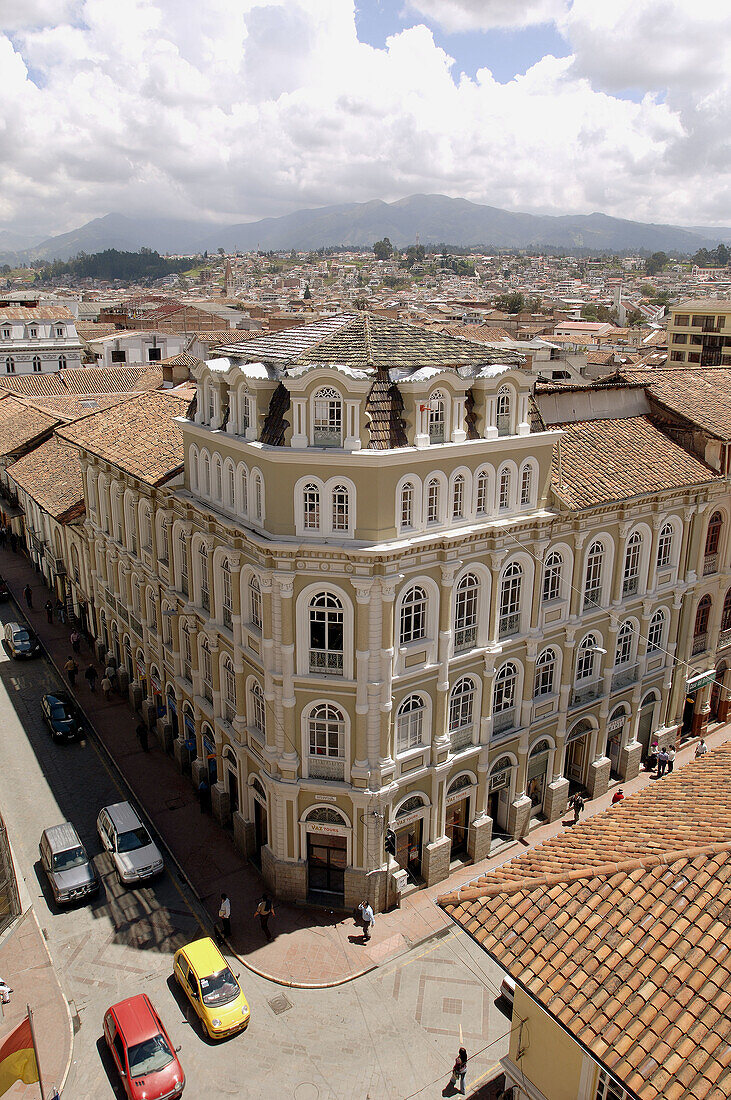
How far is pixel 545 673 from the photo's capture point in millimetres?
34938

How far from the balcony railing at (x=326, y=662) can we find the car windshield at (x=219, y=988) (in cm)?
1024

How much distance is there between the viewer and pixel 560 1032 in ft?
54.6

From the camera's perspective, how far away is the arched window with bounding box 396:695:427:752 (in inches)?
1171

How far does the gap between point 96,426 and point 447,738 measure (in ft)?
98.4

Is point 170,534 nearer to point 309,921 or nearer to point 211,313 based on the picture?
point 309,921

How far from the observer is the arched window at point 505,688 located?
32875mm

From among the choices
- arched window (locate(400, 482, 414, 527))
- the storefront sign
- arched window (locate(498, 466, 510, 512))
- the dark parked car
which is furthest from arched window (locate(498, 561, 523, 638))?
the dark parked car

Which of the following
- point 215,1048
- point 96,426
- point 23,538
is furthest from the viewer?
point 23,538

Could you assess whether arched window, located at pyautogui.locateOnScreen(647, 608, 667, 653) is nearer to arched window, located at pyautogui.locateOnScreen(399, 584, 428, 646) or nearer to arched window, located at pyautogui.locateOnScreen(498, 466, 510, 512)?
arched window, located at pyautogui.locateOnScreen(498, 466, 510, 512)

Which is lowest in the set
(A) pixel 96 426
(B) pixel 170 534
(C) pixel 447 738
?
(C) pixel 447 738

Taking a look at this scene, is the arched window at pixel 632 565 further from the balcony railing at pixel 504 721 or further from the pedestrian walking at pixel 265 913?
the pedestrian walking at pixel 265 913

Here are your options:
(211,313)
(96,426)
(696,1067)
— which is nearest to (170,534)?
(96,426)

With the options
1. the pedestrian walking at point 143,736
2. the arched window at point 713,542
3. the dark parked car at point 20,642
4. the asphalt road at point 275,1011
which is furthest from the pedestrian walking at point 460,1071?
the dark parked car at point 20,642

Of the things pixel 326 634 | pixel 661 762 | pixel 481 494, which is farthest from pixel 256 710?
pixel 661 762
